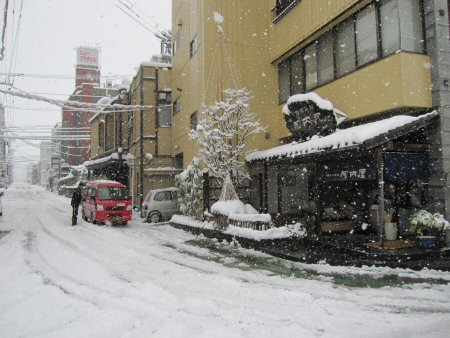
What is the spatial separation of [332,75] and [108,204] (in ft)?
40.0

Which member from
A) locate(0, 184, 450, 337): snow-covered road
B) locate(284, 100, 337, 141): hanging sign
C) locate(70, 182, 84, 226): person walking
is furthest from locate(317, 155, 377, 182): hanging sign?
locate(70, 182, 84, 226): person walking

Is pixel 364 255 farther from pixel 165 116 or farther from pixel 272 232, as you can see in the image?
pixel 165 116

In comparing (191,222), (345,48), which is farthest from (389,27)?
(191,222)

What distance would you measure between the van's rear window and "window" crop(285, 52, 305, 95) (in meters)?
10.2

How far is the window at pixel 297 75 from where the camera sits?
15.0m

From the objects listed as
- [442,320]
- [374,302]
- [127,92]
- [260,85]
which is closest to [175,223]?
[260,85]

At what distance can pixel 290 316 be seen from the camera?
5.04 m

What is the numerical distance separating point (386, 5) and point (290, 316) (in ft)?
32.1

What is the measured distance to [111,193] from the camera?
18125 millimetres

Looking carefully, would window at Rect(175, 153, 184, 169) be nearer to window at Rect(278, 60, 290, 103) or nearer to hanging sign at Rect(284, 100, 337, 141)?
window at Rect(278, 60, 290, 103)

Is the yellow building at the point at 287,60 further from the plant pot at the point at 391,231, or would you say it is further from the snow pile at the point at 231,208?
the snow pile at the point at 231,208

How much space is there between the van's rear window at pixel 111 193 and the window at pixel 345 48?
1224 centimetres

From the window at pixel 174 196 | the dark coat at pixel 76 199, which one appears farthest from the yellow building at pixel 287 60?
the dark coat at pixel 76 199

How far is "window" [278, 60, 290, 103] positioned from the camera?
1634cm
